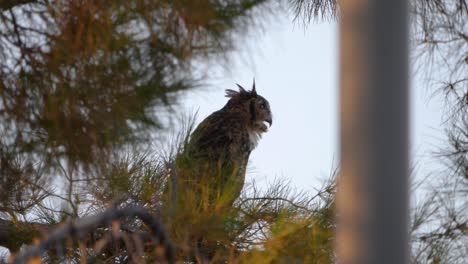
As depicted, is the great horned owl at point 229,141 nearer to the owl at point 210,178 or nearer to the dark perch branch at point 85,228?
the owl at point 210,178

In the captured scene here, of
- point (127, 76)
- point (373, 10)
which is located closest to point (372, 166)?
point (373, 10)

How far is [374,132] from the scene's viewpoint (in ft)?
3.10

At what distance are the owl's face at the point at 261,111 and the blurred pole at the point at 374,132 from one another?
3410mm

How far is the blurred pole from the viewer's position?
0.92 m

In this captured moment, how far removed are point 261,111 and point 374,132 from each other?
3497 millimetres

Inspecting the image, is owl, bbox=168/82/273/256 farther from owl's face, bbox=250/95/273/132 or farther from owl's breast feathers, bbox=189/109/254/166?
owl's face, bbox=250/95/273/132

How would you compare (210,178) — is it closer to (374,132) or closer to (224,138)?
(224,138)

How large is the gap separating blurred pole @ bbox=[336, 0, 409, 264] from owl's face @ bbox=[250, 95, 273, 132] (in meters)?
3.41

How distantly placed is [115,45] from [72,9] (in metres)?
0.14

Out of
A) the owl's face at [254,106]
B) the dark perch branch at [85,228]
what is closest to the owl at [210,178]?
the owl's face at [254,106]

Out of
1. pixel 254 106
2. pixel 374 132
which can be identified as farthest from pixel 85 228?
pixel 254 106

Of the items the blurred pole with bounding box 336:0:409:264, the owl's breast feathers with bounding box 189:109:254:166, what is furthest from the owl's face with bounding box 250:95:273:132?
the blurred pole with bounding box 336:0:409:264

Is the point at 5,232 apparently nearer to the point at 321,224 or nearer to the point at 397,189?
the point at 321,224

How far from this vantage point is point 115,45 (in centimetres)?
249
